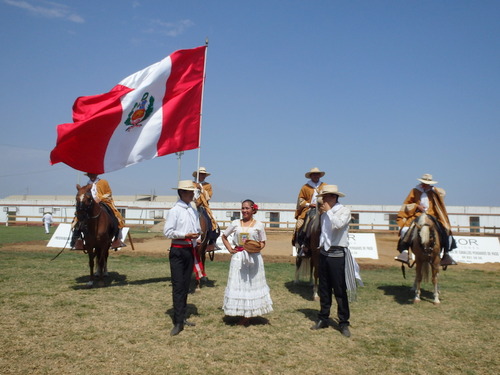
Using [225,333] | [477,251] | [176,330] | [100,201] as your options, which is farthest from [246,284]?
[477,251]

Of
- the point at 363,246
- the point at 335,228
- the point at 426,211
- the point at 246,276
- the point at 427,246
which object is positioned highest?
the point at 426,211

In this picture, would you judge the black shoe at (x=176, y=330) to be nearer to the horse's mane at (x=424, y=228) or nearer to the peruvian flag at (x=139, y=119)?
the peruvian flag at (x=139, y=119)

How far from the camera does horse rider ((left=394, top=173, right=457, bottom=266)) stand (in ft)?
28.1

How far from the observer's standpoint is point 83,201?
326 inches

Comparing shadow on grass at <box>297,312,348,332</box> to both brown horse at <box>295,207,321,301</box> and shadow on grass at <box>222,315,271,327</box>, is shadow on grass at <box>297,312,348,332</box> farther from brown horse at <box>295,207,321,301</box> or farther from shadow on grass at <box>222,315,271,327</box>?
brown horse at <box>295,207,321,301</box>

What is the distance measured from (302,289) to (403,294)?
239cm

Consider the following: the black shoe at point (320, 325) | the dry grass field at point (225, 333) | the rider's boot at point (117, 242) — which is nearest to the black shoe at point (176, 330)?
the dry grass field at point (225, 333)

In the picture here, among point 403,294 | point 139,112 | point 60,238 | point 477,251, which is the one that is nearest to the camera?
point 139,112

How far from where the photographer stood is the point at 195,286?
30.3ft

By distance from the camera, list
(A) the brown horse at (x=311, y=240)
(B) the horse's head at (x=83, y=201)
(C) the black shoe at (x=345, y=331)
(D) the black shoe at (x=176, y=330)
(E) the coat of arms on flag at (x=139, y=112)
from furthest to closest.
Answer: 1. (B) the horse's head at (x=83, y=201)
2. (E) the coat of arms on flag at (x=139, y=112)
3. (A) the brown horse at (x=311, y=240)
4. (C) the black shoe at (x=345, y=331)
5. (D) the black shoe at (x=176, y=330)

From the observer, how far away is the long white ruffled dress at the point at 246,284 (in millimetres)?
6051

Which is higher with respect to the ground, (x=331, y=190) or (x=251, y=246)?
(x=331, y=190)

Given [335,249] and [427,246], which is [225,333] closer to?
[335,249]

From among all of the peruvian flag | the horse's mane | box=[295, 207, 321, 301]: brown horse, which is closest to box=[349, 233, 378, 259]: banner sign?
box=[295, 207, 321, 301]: brown horse
